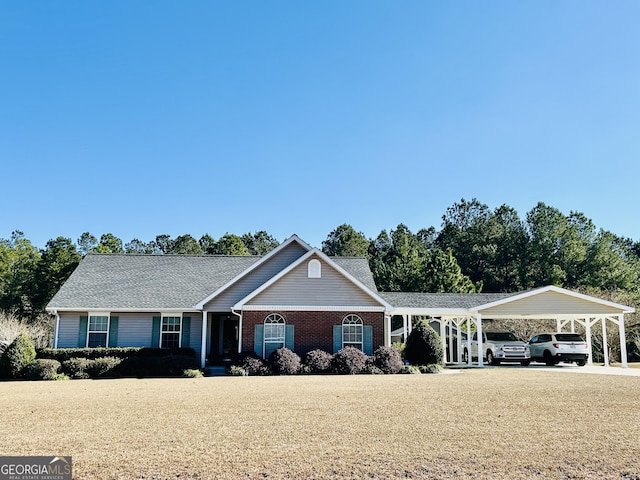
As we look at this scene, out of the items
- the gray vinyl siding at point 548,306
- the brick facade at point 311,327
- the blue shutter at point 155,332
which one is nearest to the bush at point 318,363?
the brick facade at point 311,327

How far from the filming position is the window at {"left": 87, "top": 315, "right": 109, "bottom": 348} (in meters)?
24.2

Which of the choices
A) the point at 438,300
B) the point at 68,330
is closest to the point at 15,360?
the point at 68,330

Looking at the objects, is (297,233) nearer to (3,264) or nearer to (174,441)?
(174,441)

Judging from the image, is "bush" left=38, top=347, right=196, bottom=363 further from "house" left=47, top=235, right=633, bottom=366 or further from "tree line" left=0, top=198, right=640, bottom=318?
"tree line" left=0, top=198, right=640, bottom=318

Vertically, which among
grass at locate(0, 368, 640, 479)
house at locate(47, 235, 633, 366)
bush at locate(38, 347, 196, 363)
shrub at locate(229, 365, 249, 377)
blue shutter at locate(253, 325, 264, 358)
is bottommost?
shrub at locate(229, 365, 249, 377)

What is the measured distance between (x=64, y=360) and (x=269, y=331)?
8351mm

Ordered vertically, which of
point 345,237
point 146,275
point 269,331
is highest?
point 345,237

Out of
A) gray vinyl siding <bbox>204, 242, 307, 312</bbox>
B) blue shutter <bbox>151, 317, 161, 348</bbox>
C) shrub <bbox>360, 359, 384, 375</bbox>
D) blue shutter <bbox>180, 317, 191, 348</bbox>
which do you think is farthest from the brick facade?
blue shutter <bbox>151, 317, 161, 348</bbox>

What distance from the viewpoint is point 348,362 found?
21.0 metres

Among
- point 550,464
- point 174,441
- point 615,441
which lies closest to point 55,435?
point 174,441

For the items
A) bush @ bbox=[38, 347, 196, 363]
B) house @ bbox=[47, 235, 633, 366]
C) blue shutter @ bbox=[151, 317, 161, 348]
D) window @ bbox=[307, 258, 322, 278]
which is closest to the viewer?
bush @ bbox=[38, 347, 196, 363]

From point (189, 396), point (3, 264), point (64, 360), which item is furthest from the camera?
point (3, 264)

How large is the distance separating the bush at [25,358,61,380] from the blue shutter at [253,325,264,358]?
7734 millimetres

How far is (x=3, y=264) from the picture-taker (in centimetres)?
5062
